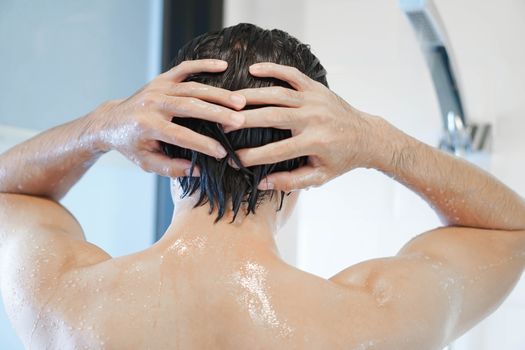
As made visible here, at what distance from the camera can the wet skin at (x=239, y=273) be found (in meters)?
0.82

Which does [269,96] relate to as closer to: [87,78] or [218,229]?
[218,229]

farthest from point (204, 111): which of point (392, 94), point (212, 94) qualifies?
point (392, 94)

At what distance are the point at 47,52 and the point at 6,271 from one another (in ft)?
2.40

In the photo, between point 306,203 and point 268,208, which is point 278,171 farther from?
point 306,203

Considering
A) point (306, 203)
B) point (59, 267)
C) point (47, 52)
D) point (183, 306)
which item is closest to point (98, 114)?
point (59, 267)

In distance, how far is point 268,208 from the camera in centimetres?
92

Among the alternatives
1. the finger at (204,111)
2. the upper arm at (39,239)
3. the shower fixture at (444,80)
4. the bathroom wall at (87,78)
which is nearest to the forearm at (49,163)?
the upper arm at (39,239)

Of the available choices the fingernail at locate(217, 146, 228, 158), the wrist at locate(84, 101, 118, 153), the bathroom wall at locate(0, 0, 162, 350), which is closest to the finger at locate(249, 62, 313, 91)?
the fingernail at locate(217, 146, 228, 158)

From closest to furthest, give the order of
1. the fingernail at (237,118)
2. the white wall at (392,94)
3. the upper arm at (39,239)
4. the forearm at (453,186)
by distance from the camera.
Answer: the fingernail at (237,118) < the upper arm at (39,239) < the forearm at (453,186) < the white wall at (392,94)

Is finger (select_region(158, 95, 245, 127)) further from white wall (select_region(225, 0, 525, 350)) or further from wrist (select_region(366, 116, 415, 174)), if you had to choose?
white wall (select_region(225, 0, 525, 350))

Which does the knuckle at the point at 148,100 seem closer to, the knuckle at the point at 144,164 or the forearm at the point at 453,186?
the knuckle at the point at 144,164

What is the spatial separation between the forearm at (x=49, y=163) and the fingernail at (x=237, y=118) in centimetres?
32

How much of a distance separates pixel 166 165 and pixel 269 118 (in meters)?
0.16

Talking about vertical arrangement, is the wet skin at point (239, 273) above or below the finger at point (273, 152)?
below
